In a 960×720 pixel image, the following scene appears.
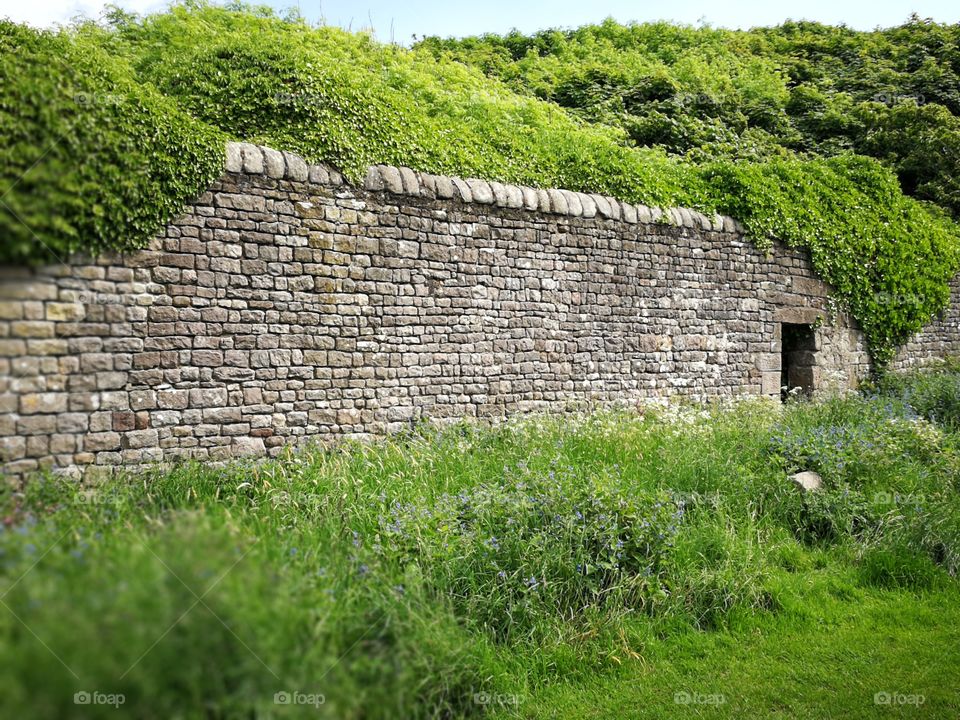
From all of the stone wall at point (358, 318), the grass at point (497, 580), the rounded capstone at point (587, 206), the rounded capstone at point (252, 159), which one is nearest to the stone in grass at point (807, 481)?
the grass at point (497, 580)

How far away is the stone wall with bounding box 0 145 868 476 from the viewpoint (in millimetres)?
5812

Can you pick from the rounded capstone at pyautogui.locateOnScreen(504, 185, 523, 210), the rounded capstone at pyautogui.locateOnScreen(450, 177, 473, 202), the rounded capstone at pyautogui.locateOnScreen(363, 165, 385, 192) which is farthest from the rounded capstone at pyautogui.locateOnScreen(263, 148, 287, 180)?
the rounded capstone at pyautogui.locateOnScreen(504, 185, 523, 210)

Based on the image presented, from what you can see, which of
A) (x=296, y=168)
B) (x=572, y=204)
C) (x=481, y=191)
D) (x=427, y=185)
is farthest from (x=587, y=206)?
(x=296, y=168)

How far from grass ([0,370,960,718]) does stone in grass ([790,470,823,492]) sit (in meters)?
0.12

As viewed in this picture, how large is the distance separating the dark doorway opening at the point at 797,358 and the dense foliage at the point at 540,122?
3.23 ft

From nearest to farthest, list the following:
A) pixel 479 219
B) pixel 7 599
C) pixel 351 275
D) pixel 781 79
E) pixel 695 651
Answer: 1. pixel 7 599
2. pixel 695 651
3. pixel 351 275
4. pixel 479 219
5. pixel 781 79

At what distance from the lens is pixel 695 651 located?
4.54 m

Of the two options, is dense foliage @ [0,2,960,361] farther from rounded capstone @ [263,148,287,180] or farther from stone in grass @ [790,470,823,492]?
stone in grass @ [790,470,823,492]

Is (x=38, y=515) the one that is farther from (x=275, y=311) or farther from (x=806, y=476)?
(x=806, y=476)

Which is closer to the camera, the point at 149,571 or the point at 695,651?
the point at 149,571

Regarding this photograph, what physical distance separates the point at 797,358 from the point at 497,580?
8.95m

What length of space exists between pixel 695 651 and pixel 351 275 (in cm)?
480

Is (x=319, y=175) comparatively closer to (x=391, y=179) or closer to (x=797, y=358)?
(x=391, y=179)

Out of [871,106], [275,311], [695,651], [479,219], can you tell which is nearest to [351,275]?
[275,311]
